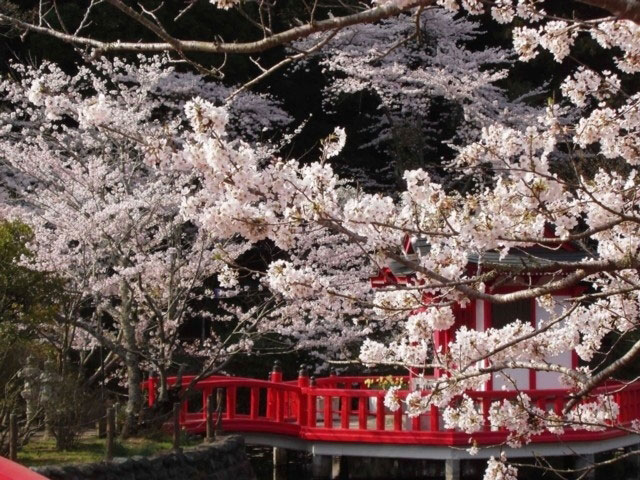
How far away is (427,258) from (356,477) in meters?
10.7

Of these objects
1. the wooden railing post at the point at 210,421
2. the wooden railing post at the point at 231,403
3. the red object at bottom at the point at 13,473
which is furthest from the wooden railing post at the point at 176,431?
the red object at bottom at the point at 13,473

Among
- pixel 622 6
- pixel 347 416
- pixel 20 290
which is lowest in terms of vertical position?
pixel 347 416

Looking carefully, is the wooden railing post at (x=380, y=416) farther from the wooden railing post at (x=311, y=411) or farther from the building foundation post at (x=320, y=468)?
the building foundation post at (x=320, y=468)

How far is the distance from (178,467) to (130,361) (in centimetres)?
161

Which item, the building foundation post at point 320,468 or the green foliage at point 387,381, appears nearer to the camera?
the green foliage at point 387,381

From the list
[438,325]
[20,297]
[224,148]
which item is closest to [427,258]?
[438,325]

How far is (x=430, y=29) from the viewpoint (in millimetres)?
20000

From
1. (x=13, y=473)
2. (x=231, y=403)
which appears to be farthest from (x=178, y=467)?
(x=13, y=473)

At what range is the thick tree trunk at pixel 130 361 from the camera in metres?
11.8

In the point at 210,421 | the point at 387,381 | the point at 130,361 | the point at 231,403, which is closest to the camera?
the point at 387,381

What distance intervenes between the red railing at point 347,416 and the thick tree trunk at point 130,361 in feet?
1.94

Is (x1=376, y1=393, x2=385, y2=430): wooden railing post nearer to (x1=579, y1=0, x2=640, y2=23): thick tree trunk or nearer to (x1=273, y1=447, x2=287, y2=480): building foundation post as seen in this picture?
(x1=273, y1=447, x2=287, y2=480): building foundation post

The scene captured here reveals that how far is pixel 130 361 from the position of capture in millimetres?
11867

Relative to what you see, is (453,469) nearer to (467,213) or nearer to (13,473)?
(467,213)
